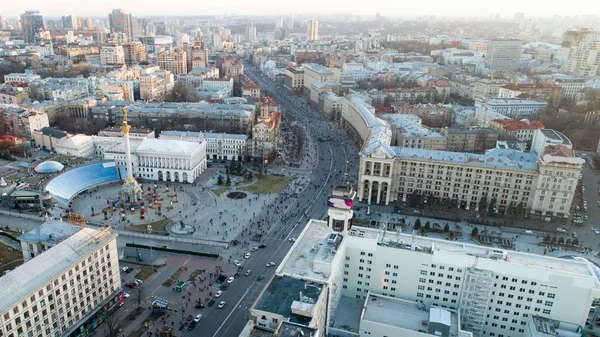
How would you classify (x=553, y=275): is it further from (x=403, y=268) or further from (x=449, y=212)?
(x=449, y=212)

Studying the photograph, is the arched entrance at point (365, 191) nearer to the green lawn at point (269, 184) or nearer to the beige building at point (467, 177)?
the beige building at point (467, 177)

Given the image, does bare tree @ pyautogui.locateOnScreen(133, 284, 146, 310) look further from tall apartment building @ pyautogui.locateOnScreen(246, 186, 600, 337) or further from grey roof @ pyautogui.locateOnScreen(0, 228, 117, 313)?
tall apartment building @ pyautogui.locateOnScreen(246, 186, 600, 337)

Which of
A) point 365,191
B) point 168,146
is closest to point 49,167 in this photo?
point 168,146

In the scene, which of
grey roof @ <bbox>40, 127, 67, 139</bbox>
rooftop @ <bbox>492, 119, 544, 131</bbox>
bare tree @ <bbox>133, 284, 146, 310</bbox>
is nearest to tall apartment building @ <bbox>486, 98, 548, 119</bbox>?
rooftop @ <bbox>492, 119, 544, 131</bbox>

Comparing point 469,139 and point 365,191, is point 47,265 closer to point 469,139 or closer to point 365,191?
point 365,191

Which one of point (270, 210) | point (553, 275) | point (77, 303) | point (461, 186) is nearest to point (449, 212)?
point (461, 186)

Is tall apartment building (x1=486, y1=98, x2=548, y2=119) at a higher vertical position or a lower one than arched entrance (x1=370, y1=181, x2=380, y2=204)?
higher
